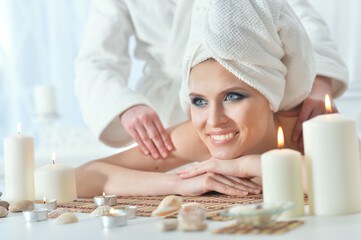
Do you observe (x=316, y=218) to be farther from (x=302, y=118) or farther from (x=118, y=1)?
(x=118, y=1)

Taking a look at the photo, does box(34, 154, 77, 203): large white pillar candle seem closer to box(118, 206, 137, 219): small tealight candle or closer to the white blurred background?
box(118, 206, 137, 219): small tealight candle

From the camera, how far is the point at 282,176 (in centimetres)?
107

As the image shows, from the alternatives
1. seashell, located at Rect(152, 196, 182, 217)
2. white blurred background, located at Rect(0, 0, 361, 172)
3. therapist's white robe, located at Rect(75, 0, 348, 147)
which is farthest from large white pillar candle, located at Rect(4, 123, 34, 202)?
white blurred background, located at Rect(0, 0, 361, 172)

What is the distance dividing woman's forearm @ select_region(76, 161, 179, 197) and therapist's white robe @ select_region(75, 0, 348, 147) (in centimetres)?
40

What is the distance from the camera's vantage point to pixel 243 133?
62.5 inches

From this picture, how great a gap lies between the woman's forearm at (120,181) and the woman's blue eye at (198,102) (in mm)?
218

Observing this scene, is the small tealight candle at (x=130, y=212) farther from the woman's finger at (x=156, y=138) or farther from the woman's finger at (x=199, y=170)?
the woman's finger at (x=156, y=138)

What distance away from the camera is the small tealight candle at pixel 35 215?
1.28 meters

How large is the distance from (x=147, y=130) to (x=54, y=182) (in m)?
0.47

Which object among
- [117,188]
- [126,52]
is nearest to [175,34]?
[126,52]

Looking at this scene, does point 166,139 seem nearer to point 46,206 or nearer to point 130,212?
point 46,206

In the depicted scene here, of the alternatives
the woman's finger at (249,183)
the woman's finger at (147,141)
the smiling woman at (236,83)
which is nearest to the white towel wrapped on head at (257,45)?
the smiling woman at (236,83)

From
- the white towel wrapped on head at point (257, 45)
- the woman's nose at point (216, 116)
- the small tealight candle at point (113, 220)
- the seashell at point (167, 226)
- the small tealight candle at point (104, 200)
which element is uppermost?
the white towel wrapped on head at point (257, 45)

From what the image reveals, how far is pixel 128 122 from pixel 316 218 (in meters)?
1.07
